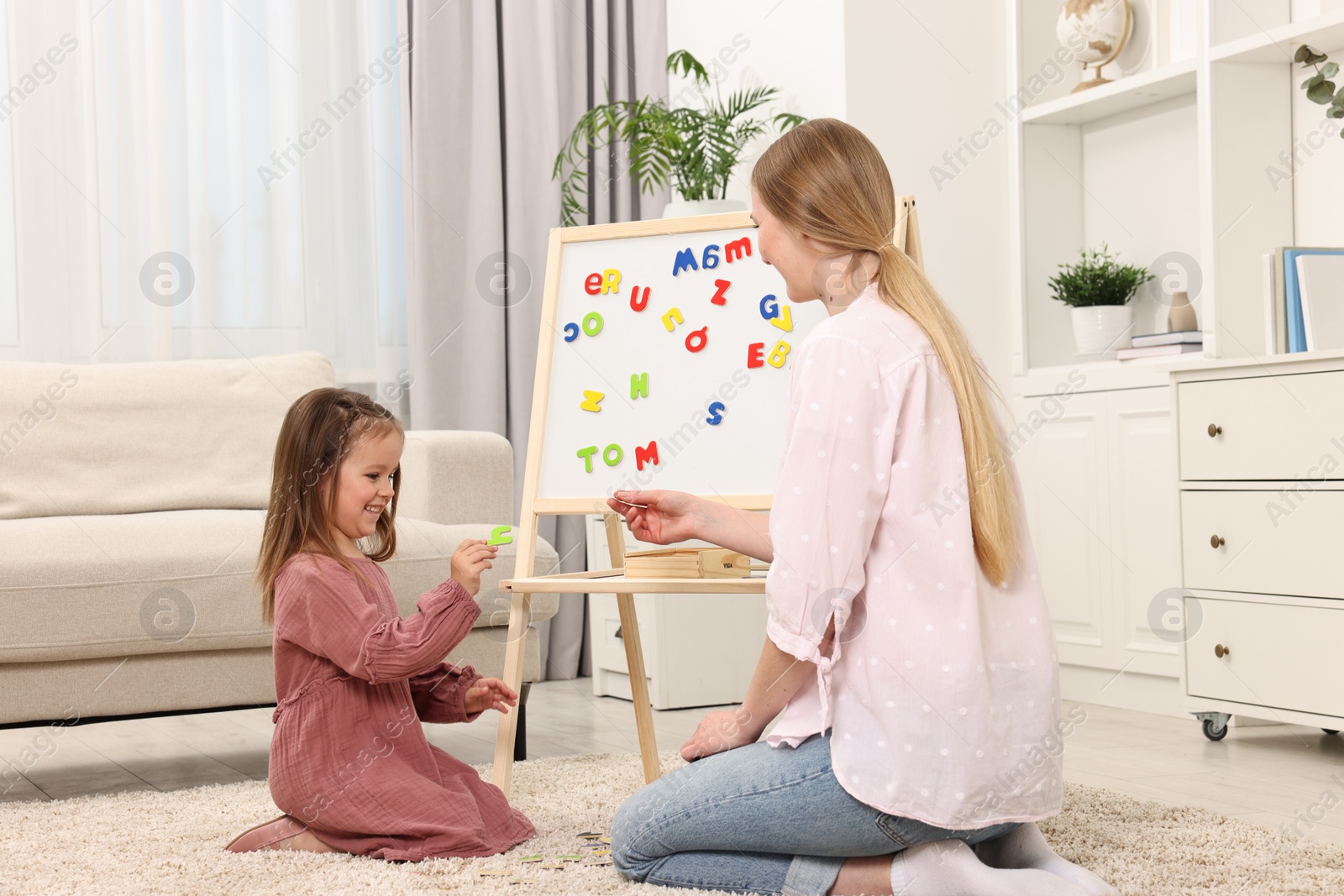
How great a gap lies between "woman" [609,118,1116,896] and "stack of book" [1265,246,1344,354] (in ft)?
5.00

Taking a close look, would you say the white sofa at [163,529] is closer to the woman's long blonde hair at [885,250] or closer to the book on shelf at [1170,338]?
the woman's long blonde hair at [885,250]

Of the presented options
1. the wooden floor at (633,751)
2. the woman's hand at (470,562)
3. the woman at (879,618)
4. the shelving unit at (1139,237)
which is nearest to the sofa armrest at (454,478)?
the wooden floor at (633,751)

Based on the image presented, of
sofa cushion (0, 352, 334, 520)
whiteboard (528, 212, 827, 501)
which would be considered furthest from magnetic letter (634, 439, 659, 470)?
sofa cushion (0, 352, 334, 520)

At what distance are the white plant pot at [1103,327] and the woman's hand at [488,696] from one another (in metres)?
2.06

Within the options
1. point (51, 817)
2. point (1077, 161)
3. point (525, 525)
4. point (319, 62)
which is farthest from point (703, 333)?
point (319, 62)

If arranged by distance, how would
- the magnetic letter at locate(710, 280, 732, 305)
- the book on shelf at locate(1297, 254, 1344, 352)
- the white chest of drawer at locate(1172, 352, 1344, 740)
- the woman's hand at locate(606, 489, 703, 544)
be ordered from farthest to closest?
the book on shelf at locate(1297, 254, 1344, 352) → the white chest of drawer at locate(1172, 352, 1344, 740) → the magnetic letter at locate(710, 280, 732, 305) → the woman's hand at locate(606, 489, 703, 544)

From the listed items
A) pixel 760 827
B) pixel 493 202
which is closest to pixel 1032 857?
pixel 760 827

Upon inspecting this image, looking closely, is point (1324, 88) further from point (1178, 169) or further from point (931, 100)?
point (931, 100)

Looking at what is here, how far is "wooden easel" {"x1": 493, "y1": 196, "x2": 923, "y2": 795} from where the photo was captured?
178 cm

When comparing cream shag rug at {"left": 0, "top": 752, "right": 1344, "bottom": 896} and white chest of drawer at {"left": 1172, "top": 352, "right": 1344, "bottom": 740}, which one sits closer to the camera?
cream shag rug at {"left": 0, "top": 752, "right": 1344, "bottom": 896}

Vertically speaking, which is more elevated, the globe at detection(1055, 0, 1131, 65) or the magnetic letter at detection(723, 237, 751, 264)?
the globe at detection(1055, 0, 1131, 65)

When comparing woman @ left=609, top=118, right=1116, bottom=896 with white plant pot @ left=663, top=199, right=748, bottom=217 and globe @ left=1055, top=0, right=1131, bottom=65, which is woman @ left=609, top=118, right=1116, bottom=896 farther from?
globe @ left=1055, top=0, right=1131, bottom=65

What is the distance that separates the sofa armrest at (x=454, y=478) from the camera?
9.29ft

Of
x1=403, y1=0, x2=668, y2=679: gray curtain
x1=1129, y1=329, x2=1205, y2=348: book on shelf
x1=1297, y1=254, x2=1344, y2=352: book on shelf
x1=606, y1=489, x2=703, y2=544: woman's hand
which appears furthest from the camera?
x1=403, y1=0, x2=668, y2=679: gray curtain
